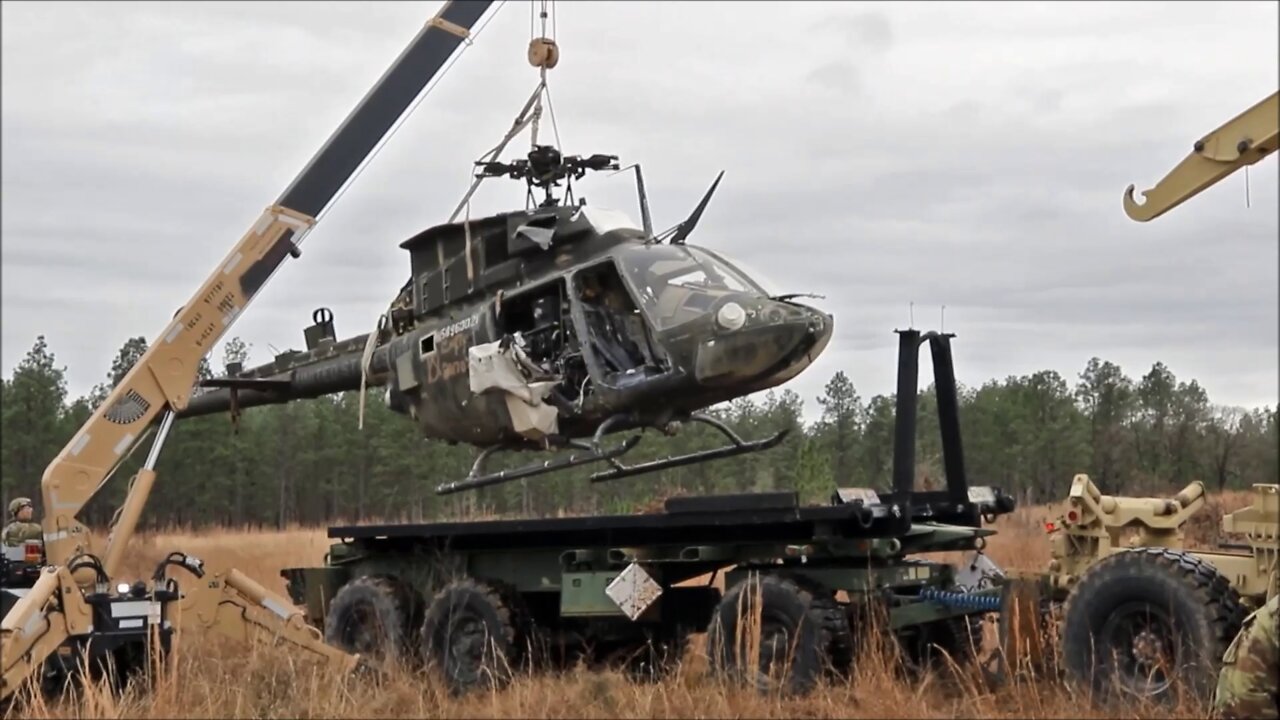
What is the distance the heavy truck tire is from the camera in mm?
7594

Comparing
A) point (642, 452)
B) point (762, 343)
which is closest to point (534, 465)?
point (762, 343)

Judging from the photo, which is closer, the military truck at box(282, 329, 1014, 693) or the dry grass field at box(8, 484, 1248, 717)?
the dry grass field at box(8, 484, 1248, 717)

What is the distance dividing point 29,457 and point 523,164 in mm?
31464

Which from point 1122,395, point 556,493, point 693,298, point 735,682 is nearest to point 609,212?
point 693,298

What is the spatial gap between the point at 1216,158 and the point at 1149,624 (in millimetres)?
2664

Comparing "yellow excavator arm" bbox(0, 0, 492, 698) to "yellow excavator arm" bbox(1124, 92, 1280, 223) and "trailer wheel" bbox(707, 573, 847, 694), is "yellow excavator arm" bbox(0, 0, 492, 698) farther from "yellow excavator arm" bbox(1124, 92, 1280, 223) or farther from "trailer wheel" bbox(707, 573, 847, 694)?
"yellow excavator arm" bbox(1124, 92, 1280, 223)

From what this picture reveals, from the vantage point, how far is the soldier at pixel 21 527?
36.2 ft

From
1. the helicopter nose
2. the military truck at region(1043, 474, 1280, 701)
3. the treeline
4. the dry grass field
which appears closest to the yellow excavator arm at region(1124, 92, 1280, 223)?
the military truck at region(1043, 474, 1280, 701)

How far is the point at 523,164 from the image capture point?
11445 mm

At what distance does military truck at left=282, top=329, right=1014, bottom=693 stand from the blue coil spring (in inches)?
0.5

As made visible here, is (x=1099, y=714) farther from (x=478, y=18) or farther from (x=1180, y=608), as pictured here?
(x=478, y=18)

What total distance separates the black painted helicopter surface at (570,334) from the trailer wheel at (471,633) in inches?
33.3

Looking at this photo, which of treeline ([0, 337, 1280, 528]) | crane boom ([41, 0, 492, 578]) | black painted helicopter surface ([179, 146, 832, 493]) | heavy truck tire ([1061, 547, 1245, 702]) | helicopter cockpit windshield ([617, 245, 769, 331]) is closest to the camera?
heavy truck tire ([1061, 547, 1245, 702])

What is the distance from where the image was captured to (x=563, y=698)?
8578 mm
